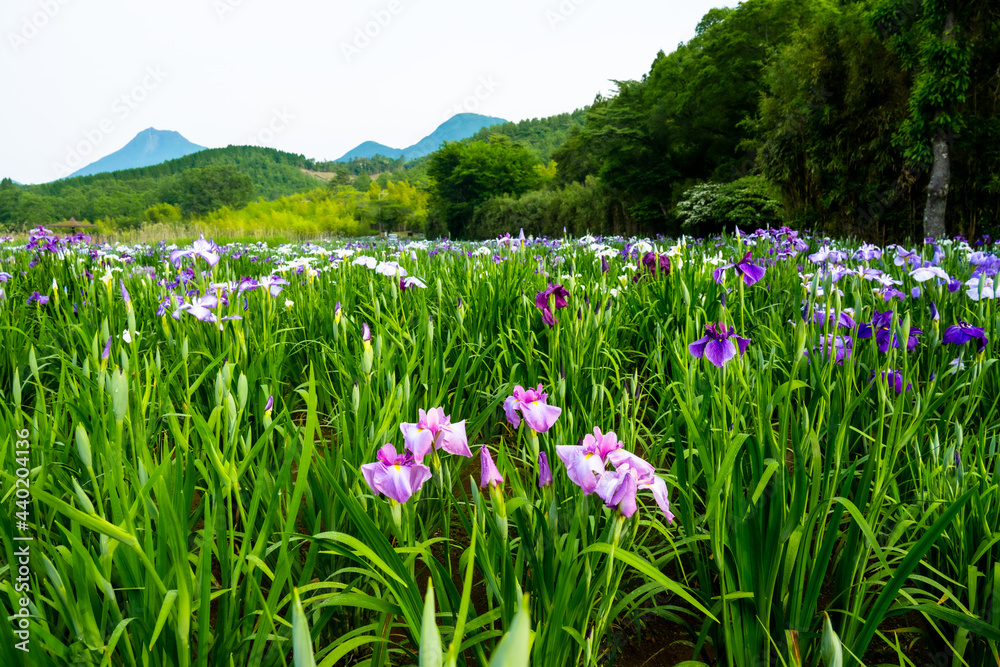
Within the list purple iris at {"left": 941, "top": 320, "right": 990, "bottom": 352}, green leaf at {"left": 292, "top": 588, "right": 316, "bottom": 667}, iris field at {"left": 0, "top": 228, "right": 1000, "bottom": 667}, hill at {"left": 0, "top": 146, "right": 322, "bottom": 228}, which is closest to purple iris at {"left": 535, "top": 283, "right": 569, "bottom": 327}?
iris field at {"left": 0, "top": 228, "right": 1000, "bottom": 667}

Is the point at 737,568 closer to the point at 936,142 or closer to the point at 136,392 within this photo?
the point at 136,392

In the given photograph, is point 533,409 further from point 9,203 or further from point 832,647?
point 9,203

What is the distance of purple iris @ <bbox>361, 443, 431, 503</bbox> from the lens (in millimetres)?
962

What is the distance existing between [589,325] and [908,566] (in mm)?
1533

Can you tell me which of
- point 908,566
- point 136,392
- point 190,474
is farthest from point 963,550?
point 136,392

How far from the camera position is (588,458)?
87cm

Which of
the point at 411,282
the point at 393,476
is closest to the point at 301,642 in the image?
the point at 393,476

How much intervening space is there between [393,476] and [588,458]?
0.37 metres

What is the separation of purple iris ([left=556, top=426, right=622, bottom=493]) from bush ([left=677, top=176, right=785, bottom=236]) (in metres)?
18.8

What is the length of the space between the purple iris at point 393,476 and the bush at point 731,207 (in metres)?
18.9

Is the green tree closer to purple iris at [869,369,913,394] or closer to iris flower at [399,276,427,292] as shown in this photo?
iris flower at [399,276,427,292]

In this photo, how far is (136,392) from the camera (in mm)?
1415

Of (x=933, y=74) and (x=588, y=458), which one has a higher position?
(x=933, y=74)

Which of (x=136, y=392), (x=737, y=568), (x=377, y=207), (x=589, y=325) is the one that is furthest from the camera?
(x=377, y=207)
